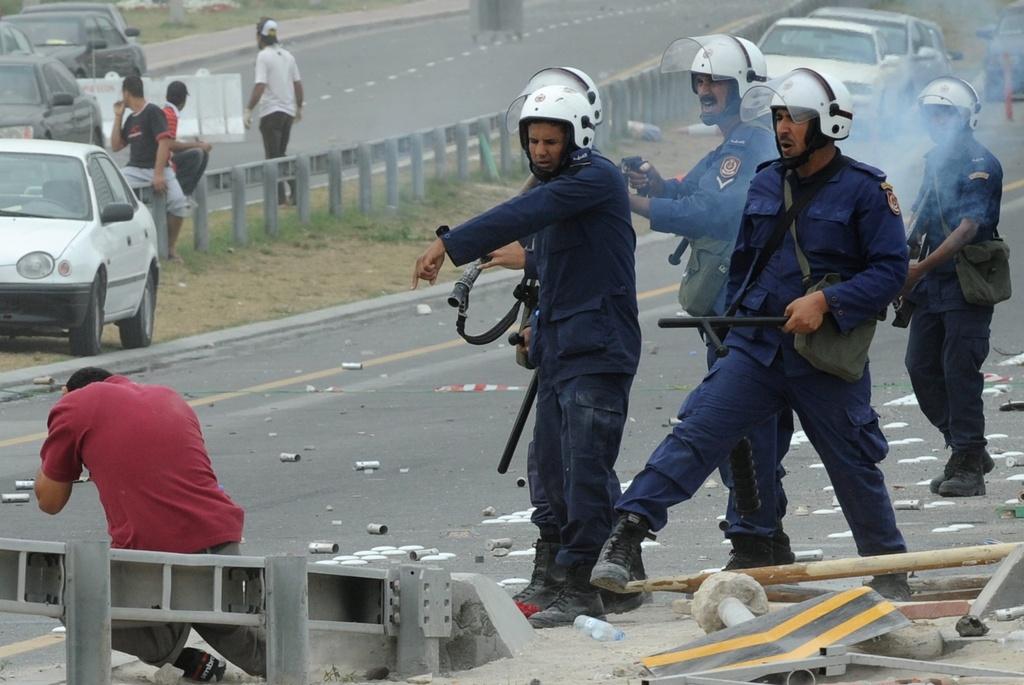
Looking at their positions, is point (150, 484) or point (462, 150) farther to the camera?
point (462, 150)

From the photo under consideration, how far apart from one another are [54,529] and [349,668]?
349 centimetres

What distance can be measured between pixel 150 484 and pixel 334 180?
52.0 ft

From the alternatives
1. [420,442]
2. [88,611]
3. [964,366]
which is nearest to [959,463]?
[964,366]

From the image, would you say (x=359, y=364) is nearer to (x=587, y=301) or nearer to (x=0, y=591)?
(x=587, y=301)

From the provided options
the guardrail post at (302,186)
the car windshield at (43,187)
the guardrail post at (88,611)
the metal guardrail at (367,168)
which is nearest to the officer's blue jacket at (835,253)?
the guardrail post at (88,611)

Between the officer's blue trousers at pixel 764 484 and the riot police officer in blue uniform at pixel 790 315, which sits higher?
the riot police officer in blue uniform at pixel 790 315

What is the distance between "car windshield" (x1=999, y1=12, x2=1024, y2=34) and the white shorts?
7090 mm

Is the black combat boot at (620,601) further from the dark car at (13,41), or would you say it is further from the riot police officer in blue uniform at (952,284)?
the dark car at (13,41)

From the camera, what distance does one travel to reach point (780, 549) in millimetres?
8320

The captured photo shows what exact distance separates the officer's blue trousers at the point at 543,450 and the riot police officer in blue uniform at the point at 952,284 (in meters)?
2.66

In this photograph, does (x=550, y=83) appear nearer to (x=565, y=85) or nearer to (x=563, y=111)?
(x=565, y=85)

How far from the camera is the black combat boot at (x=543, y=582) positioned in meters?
7.96

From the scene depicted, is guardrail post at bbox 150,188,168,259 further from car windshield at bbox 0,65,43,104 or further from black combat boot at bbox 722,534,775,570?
black combat boot at bbox 722,534,775,570

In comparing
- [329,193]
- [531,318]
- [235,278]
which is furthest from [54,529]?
[329,193]
